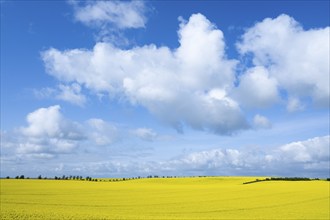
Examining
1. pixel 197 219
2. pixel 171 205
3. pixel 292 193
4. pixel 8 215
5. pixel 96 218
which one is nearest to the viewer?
pixel 8 215

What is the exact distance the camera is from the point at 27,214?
2670 cm

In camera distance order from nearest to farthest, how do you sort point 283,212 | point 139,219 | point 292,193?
point 139,219, point 283,212, point 292,193

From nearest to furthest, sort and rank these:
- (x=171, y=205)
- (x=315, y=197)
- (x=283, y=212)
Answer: (x=283, y=212), (x=171, y=205), (x=315, y=197)

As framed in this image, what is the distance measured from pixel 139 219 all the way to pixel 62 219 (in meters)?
6.22

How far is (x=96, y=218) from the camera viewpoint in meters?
27.8

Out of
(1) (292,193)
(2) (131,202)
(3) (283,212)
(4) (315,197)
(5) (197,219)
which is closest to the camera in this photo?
(5) (197,219)

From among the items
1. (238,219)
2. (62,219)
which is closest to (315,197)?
(238,219)

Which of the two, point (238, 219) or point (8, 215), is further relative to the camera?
point (238, 219)

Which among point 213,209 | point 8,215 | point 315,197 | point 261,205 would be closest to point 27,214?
point 8,215

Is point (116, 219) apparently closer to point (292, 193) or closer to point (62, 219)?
point (62, 219)

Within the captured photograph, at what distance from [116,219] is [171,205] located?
17.5 m

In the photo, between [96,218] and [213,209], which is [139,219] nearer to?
[96,218]

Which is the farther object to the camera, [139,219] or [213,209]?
[213,209]

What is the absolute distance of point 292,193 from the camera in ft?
199
